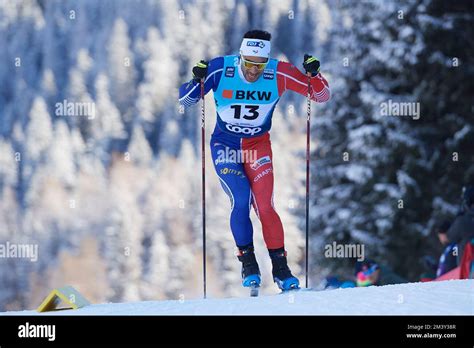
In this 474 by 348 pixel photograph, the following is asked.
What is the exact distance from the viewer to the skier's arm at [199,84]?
25.6 ft

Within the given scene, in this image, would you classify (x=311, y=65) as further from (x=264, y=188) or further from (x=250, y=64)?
(x=264, y=188)

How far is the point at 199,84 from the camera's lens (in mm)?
7812

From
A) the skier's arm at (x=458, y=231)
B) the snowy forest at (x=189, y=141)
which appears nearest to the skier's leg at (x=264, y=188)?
the skier's arm at (x=458, y=231)

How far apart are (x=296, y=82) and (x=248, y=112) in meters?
0.47

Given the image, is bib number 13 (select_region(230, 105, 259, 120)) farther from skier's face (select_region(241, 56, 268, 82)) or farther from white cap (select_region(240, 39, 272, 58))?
white cap (select_region(240, 39, 272, 58))

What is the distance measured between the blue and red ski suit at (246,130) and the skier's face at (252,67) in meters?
0.04

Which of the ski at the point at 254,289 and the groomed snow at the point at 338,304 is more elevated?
the groomed snow at the point at 338,304

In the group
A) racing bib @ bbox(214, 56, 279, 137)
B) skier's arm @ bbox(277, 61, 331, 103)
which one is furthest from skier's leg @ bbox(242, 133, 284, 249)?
skier's arm @ bbox(277, 61, 331, 103)

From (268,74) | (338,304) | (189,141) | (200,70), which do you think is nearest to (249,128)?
(268,74)

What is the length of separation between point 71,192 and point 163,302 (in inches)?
2858

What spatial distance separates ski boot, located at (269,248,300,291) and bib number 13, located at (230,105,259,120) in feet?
3.49

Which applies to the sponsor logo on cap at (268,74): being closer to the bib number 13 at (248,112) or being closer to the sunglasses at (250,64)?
the sunglasses at (250,64)

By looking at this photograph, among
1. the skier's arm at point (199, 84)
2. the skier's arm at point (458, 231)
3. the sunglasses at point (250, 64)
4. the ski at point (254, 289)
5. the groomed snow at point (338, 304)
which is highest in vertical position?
the sunglasses at point (250, 64)

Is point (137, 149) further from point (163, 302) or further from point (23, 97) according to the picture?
point (163, 302)
